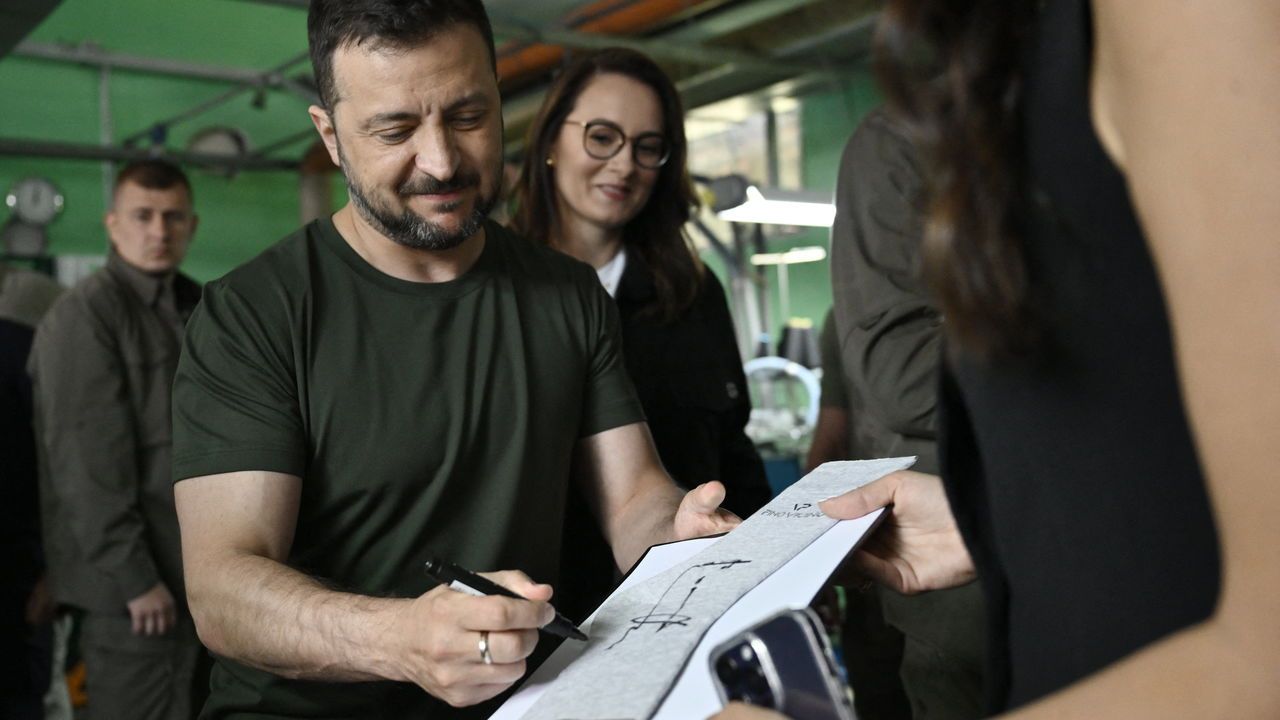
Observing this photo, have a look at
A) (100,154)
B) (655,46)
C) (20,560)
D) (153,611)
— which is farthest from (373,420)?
(100,154)

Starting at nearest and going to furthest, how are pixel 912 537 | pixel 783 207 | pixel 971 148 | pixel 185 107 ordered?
pixel 971 148 → pixel 912 537 → pixel 783 207 → pixel 185 107

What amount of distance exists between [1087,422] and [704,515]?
859 millimetres

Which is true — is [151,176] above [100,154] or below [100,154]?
below

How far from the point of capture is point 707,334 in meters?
2.45

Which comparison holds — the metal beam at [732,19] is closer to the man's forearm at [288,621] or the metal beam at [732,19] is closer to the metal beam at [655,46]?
the metal beam at [655,46]

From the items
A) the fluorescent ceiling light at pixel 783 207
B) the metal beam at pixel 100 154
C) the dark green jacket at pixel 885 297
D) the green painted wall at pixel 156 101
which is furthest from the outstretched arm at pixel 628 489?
the metal beam at pixel 100 154

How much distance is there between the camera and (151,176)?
146 inches

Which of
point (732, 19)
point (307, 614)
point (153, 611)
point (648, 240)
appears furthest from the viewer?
point (732, 19)

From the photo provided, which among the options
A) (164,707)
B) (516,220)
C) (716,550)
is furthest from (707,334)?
(164,707)

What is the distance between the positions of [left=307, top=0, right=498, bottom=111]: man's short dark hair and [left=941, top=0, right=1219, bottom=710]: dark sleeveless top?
1.14 meters

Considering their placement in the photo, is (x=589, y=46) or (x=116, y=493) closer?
(x=116, y=493)

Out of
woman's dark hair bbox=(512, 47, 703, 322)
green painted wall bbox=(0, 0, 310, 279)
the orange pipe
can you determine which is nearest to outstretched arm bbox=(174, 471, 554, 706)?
woman's dark hair bbox=(512, 47, 703, 322)

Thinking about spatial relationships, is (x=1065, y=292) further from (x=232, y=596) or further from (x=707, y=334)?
(x=707, y=334)

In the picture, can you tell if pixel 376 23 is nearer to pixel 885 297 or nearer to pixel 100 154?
pixel 885 297
